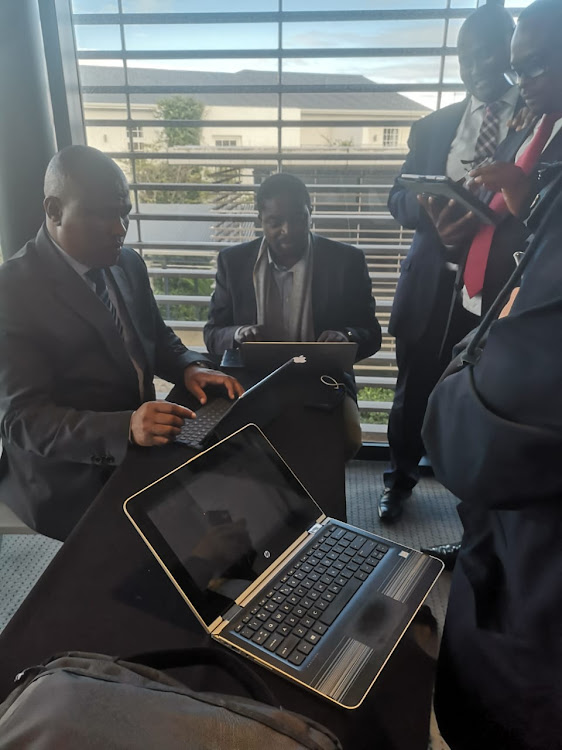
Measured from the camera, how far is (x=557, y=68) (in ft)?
4.24

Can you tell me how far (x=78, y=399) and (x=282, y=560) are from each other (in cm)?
86

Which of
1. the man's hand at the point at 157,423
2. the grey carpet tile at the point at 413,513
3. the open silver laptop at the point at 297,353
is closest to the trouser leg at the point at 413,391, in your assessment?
the grey carpet tile at the point at 413,513

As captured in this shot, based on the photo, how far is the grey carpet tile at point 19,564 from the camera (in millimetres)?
1812

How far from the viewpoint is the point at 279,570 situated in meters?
0.79

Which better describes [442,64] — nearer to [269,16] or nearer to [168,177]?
[269,16]

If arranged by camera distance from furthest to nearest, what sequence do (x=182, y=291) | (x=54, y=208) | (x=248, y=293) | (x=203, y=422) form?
(x=182, y=291) < (x=248, y=293) < (x=54, y=208) < (x=203, y=422)

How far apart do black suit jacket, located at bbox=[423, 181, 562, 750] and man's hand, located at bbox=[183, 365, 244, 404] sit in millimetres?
741

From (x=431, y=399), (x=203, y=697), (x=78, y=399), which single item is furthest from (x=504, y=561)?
(x=78, y=399)

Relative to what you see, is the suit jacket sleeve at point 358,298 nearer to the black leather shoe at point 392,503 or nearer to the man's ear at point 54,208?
the black leather shoe at point 392,503

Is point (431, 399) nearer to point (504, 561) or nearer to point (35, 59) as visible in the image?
point (504, 561)

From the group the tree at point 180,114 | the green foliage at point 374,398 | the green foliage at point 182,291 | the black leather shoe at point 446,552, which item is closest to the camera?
the black leather shoe at point 446,552

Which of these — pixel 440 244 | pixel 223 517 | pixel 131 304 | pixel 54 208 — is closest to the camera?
pixel 223 517

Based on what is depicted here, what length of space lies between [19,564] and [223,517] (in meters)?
1.61

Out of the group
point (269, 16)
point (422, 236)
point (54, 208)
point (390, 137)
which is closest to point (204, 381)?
point (54, 208)
